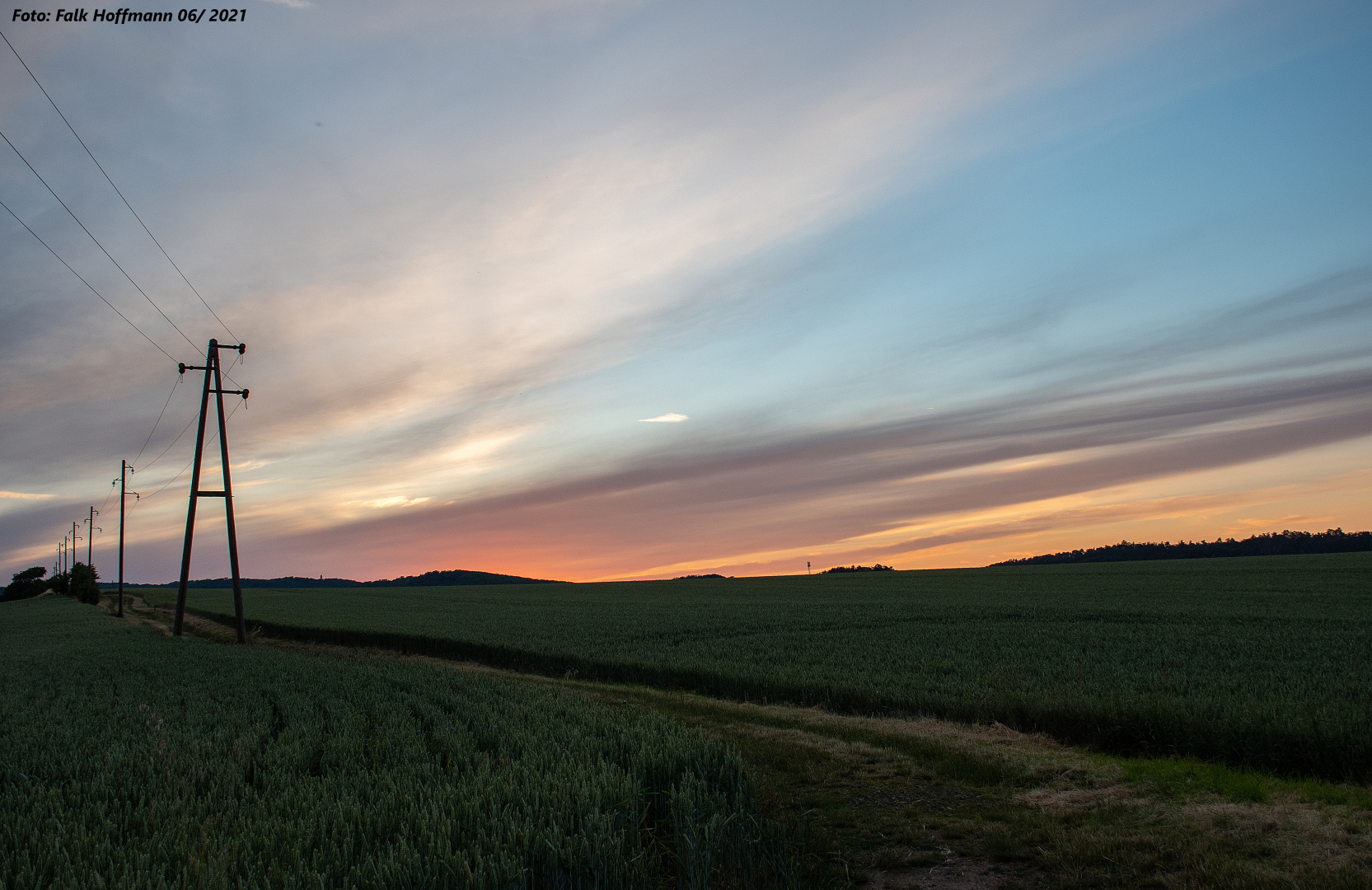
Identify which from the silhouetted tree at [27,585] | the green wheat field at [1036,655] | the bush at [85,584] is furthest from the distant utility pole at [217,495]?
the silhouetted tree at [27,585]

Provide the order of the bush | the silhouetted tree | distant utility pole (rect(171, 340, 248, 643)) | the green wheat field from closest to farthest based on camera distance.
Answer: the green wheat field < distant utility pole (rect(171, 340, 248, 643)) < the bush < the silhouetted tree

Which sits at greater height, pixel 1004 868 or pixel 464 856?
pixel 464 856

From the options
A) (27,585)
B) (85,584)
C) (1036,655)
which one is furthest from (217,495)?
(27,585)

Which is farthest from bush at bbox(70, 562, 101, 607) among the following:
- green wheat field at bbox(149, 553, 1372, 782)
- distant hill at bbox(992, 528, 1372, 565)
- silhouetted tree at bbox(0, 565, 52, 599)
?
distant hill at bbox(992, 528, 1372, 565)

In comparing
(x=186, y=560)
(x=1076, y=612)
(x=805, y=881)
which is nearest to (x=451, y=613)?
(x=186, y=560)

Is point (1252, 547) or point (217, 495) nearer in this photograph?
point (217, 495)

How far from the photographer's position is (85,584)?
318ft

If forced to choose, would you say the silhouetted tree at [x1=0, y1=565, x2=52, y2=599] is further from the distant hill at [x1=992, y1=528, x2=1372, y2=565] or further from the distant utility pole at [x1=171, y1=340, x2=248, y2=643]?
the distant hill at [x1=992, y1=528, x2=1372, y2=565]

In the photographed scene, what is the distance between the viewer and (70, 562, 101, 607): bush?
310 feet

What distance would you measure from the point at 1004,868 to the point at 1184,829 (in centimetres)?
224

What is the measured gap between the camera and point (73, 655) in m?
24.6

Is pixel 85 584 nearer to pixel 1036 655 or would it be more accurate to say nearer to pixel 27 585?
pixel 27 585

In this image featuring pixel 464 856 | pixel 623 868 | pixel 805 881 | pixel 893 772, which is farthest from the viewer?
pixel 893 772

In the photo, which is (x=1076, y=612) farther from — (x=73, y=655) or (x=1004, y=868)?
(x=73, y=655)
